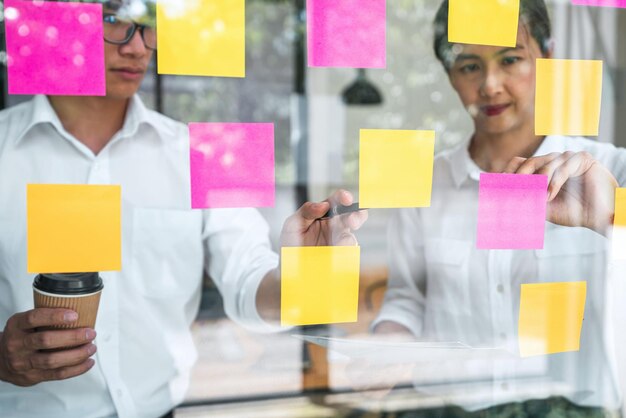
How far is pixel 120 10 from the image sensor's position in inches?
32.1

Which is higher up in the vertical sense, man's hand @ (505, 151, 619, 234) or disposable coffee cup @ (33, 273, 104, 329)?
man's hand @ (505, 151, 619, 234)

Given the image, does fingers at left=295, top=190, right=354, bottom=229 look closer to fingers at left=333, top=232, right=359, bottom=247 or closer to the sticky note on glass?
fingers at left=333, top=232, right=359, bottom=247

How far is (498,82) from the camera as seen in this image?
1031 millimetres

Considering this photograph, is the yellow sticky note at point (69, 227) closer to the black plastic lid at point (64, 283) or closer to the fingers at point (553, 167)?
the black plastic lid at point (64, 283)

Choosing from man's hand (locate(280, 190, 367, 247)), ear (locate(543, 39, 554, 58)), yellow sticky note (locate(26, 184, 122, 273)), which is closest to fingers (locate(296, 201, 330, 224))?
man's hand (locate(280, 190, 367, 247))

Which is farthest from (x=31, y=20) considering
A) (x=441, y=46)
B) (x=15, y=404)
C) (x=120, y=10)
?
(x=441, y=46)

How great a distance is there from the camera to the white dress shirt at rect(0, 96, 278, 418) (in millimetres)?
845

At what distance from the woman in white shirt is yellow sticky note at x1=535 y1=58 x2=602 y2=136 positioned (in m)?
0.03

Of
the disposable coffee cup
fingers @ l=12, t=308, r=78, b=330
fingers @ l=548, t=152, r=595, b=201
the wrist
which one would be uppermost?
fingers @ l=548, t=152, r=595, b=201

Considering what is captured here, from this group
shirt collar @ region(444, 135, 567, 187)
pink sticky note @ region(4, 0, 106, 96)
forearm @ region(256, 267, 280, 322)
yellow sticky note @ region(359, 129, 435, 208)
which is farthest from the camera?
shirt collar @ region(444, 135, 567, 187)

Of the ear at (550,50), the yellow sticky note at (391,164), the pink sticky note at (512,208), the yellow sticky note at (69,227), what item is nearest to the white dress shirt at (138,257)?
the yellow sticky note at (69,227)

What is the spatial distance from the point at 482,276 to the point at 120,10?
2.76ft

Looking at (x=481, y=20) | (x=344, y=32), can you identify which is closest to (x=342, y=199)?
(x=344, y=32)

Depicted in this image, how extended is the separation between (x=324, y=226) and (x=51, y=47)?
42 cm
